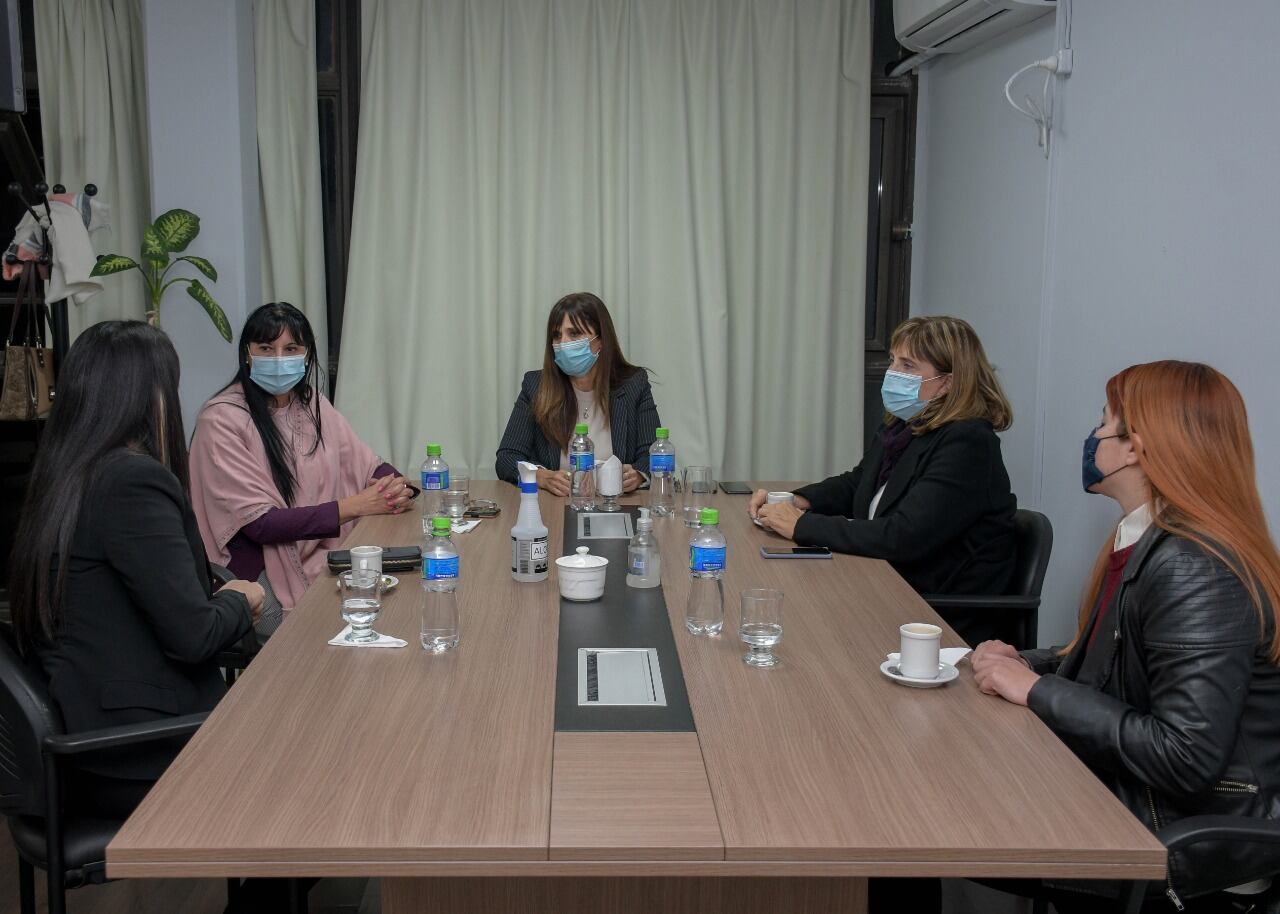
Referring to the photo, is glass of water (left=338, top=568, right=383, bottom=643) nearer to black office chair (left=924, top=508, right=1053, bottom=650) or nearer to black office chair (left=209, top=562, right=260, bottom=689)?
black office chair (left=209, top=562, right=260, bottom=689)

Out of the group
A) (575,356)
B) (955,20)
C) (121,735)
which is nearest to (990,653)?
(121,735)

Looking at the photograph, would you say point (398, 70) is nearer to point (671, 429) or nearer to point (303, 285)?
point (303, 285)

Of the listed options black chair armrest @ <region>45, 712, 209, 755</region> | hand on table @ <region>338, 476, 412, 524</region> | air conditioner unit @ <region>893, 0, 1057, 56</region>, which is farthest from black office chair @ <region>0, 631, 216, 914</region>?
air conditioner unit @ <region>893, 0, 1057, 56</region>

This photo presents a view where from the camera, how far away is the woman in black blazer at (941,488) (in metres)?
2.75

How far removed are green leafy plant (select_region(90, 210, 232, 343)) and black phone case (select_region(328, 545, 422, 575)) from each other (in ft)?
6.23

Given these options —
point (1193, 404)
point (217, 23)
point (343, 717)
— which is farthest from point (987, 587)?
point (217, 23)

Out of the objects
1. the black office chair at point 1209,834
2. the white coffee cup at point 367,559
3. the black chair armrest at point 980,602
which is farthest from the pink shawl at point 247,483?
the black office chair at point 1209,834

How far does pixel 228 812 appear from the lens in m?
1.40

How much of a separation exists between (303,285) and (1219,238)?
11.2 feet

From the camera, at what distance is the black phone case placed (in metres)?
2.54

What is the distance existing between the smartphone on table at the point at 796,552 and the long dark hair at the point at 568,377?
1233mm

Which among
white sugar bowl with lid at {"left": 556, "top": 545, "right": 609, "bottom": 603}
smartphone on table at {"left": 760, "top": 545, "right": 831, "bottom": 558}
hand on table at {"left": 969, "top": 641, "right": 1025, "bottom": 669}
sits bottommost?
smartphone on table at {"left": 760, "top": 545, "right": 831, "bottom": 558}

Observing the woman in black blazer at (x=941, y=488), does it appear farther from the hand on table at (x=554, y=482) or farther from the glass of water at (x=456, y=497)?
the glass of water at (x=456, y=497)

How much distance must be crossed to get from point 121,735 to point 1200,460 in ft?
5.68
